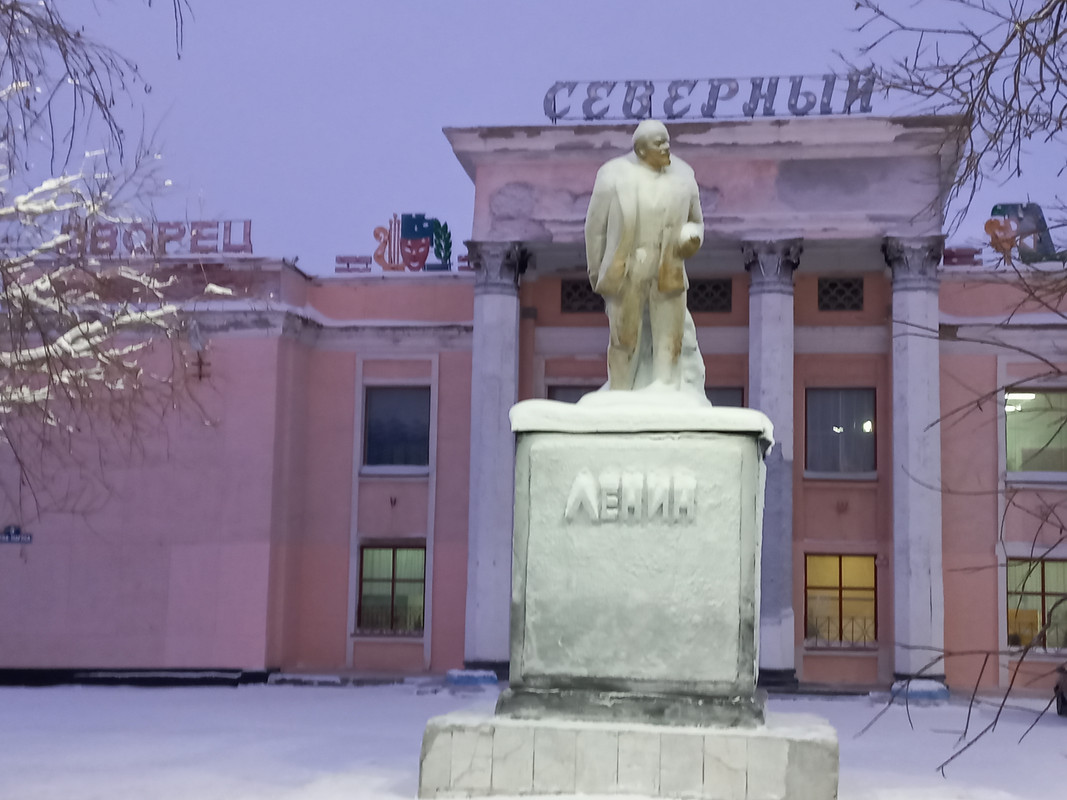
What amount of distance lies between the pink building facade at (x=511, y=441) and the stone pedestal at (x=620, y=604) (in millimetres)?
12992

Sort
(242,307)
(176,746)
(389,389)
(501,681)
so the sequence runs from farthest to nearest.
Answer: (389,389) < (242,307) < (501,681) < (176,746)

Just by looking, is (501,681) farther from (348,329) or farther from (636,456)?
(636,456)

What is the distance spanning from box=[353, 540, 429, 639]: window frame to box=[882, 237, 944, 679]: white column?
27.0 ft

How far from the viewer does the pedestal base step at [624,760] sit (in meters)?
7.42

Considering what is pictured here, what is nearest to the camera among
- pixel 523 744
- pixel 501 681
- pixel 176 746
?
pixel 523 744

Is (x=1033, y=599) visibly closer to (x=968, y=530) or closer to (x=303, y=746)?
(x=968, y=530)

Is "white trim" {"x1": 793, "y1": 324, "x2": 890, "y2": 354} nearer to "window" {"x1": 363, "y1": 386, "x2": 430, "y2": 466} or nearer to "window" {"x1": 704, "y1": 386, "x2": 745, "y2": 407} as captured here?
"window" {"x1": 704, "y1": 386, "x2": 745, "y2": 407}

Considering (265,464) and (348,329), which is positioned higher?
(348,329)

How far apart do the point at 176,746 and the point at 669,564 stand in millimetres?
6524

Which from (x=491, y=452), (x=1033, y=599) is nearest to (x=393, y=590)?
(x=491, y=452)

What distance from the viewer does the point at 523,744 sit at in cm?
770

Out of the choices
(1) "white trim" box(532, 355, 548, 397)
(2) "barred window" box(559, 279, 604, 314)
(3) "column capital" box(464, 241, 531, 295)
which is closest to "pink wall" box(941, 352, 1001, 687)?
(2) "barred window" box(559, 279, 604, 314)

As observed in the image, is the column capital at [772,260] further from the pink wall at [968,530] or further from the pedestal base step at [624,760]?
the pedestal base step at [624,760]

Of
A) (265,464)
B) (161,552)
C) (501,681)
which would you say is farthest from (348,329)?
(501,681)
